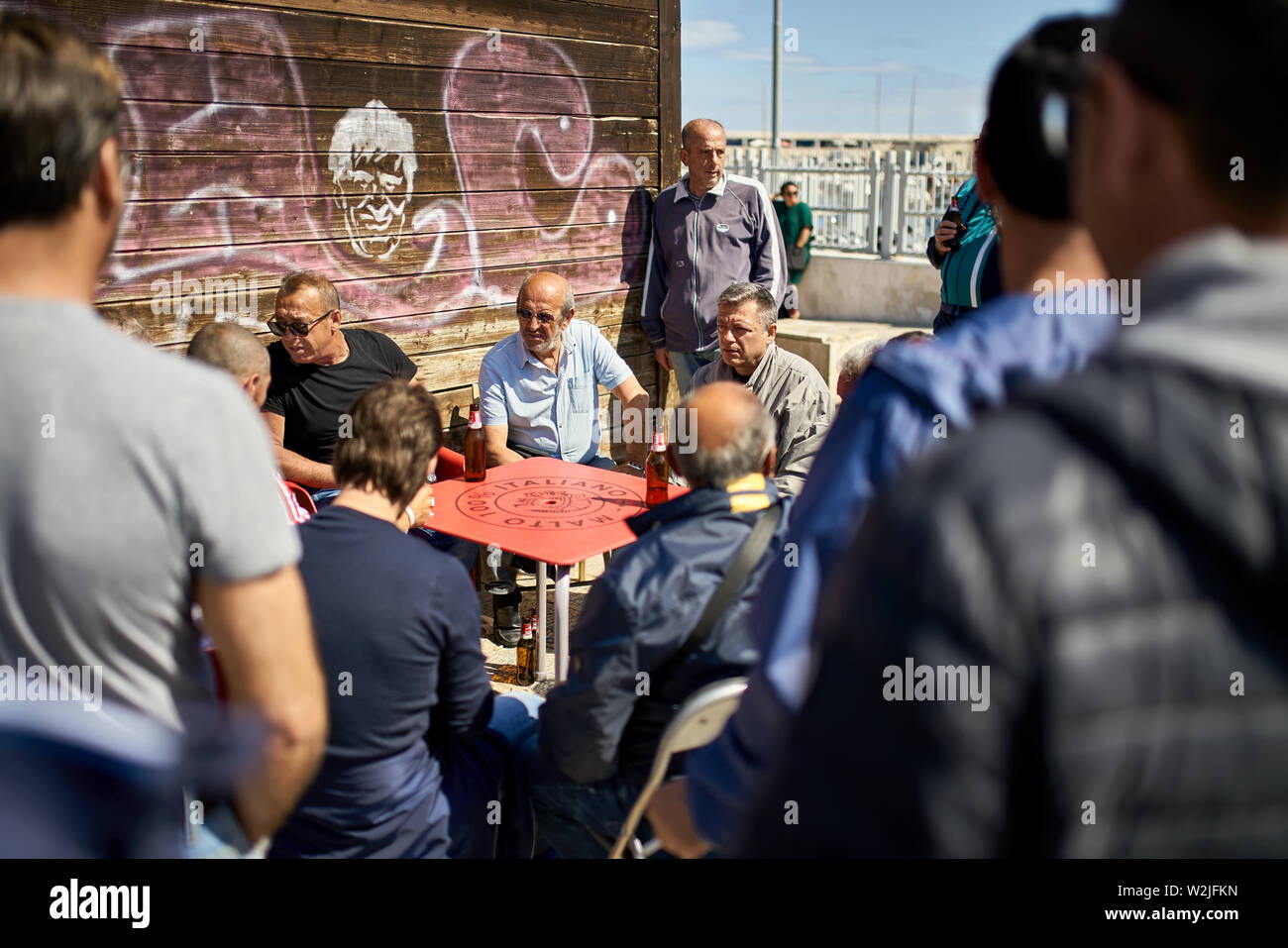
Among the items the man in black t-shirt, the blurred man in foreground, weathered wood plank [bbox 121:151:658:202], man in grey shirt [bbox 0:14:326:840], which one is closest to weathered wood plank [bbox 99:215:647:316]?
weathered wood plank [bbox 121:151:658:202]

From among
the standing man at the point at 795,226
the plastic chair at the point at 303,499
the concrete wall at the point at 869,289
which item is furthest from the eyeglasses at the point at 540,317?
the concrete wall at the point at 869,289

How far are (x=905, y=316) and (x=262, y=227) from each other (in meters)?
9.53

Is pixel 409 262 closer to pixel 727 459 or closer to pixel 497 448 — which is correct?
pixel 497 448

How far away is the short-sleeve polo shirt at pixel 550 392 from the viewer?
4398mm

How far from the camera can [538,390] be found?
4.44 m

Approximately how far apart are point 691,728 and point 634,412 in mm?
3071

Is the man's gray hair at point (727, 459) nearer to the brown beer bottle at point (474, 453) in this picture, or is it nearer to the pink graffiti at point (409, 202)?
the brown beer bottle at point (474, 453)

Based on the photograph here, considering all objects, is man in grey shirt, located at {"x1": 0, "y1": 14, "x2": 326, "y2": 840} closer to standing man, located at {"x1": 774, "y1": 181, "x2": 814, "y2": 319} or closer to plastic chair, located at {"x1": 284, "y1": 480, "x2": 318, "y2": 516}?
plastic chair, located at {"x1": 284, "y1": 480, "x2": 318, "y2": 516}

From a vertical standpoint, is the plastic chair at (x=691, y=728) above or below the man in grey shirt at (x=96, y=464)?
below

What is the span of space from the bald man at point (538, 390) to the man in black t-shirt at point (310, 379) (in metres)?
0.57

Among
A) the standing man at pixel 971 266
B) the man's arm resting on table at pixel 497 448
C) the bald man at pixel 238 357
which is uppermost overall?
the standing man at pixel 971 266

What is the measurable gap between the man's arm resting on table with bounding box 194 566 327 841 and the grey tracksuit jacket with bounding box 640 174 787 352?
453 centimetres

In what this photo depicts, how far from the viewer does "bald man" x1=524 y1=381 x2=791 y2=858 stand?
6.73ft
